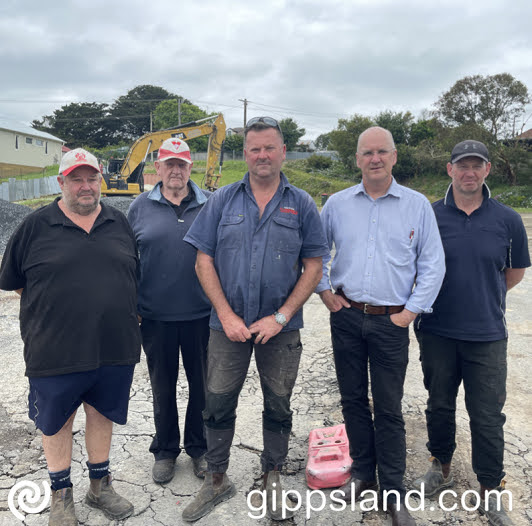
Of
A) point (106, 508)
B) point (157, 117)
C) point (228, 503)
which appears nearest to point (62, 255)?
point (106, 508)

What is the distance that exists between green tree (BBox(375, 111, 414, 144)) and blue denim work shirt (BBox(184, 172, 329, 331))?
3586 centimetres

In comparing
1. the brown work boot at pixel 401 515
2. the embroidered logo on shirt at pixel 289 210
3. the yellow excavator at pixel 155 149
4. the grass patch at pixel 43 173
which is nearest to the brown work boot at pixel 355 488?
the brown work boot at pixel 401 515

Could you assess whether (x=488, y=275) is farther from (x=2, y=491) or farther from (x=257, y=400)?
(x=2, y=491)

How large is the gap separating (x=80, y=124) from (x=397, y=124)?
42923 mm

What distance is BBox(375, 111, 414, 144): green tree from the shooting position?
3625 cm

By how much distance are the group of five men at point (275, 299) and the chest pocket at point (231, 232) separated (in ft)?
0.05

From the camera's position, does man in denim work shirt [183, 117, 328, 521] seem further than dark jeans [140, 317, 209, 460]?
No

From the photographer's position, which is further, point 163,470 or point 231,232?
point 163,470

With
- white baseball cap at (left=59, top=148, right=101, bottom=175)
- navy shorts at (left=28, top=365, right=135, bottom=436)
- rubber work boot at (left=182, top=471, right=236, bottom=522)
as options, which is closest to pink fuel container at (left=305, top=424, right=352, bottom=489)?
rubber work boot at (left=182, top=471, right=236, bottom=522)

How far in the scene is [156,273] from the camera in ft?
9.76

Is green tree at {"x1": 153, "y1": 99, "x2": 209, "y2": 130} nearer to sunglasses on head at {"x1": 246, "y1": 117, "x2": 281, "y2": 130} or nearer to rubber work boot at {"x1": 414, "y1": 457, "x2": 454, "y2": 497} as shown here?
sunglasses on head at {"x1": 246, "y1": 117, "x2": 281, "y2": 130}

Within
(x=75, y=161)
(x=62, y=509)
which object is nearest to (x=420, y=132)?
(x=75, y=161)

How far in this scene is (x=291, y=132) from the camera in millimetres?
50406

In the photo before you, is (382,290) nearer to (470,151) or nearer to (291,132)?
(470,151)
